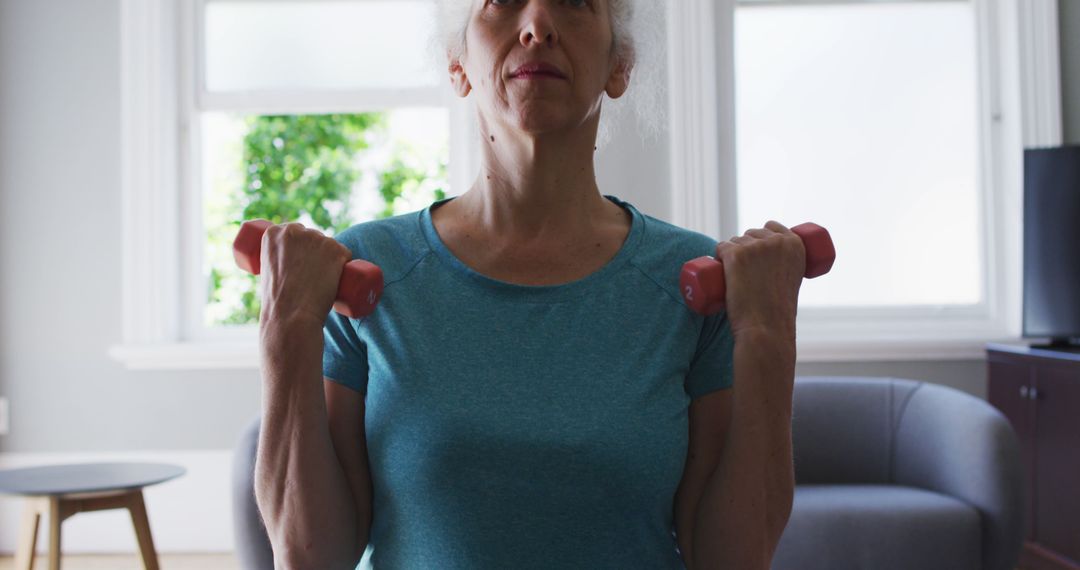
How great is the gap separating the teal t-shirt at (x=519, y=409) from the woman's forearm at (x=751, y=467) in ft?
0.15

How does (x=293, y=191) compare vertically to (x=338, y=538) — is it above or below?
above

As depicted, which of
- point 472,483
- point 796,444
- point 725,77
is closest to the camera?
point 472,483

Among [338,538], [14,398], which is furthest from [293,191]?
[338,538]

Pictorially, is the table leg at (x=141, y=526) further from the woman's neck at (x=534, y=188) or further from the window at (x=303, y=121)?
the woman's neck at (x=534, y=188)

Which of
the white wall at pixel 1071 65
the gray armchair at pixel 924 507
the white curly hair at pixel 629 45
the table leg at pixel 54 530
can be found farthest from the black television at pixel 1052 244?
the table leg at pixel 54 530

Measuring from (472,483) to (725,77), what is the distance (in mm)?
3197

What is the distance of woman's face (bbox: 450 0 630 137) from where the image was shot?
1017 mm

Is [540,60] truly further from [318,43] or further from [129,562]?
[129,562]

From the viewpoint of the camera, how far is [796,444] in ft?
10.5

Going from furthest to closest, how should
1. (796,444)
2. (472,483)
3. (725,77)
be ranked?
(725,77)
(796,444)
(472,483)

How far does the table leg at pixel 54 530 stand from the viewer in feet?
8.54

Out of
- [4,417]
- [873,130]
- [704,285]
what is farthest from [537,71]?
[4,417]

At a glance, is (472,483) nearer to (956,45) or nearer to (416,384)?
(416,384)

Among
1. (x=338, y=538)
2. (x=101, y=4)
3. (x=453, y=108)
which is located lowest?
(x=338, y=538)
